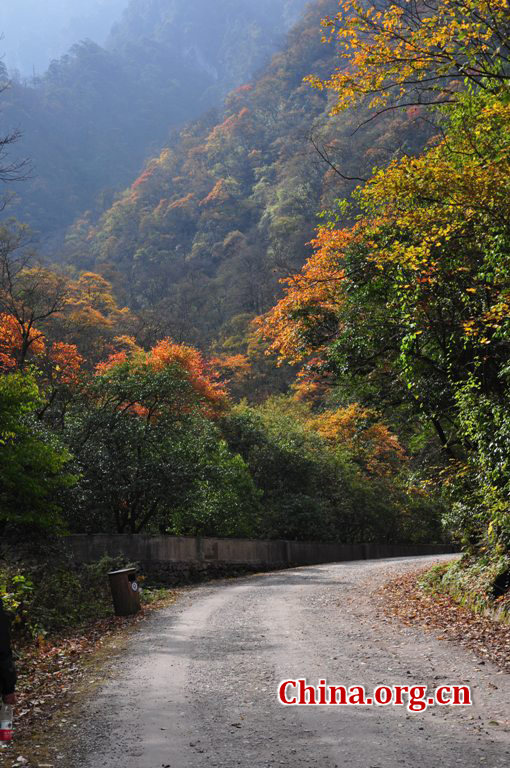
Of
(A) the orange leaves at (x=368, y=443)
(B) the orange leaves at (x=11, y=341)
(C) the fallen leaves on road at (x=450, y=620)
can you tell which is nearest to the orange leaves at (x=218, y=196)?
(A) the orange leaves at (x=368, y=443)

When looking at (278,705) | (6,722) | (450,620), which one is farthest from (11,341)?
(6,722)

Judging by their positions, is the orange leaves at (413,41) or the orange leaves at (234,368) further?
the orange leaves at (234,368)

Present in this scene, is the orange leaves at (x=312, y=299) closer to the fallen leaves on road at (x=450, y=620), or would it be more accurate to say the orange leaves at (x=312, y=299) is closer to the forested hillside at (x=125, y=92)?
the fallen leaves on road at (x=450, y=620)

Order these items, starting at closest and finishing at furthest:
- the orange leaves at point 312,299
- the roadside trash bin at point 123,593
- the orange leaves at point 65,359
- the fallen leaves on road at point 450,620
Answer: the fallen leaves on road at point 450,620 < the roadside trash bin at point 123,593 < the orange leaves at point 312,299 < the orange leaves at point 65,359

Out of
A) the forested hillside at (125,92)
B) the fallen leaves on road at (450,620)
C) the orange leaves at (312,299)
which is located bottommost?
the fallen leaves on road at (450,620)

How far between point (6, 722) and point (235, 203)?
8683 cm

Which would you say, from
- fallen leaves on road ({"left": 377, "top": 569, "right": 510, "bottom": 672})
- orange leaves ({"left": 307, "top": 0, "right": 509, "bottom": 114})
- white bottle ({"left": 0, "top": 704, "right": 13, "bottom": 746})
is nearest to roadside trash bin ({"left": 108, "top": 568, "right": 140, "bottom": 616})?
fallen leaves on road ({"left": 377, "top": 569, "right": 510, "bottom": 672})

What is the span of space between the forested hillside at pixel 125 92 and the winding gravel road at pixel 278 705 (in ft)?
319

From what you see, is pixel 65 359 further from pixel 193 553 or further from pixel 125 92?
pixel 125 92

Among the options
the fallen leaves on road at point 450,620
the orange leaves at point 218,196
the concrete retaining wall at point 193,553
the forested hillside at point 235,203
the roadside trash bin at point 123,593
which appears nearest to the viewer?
the fallen leaves on road at point 450,620

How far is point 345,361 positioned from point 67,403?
11166 mm

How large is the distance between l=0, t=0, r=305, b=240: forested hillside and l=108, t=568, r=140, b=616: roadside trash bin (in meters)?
92.7

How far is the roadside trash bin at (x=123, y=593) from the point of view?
13.8 m

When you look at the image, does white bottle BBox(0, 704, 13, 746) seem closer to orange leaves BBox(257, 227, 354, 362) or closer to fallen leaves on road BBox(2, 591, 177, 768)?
fallen leaves on road BBox(2, 591, 177, 768)
